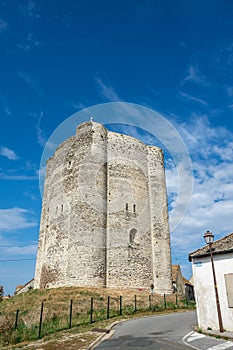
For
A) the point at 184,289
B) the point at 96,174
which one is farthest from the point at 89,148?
the point at 184,289

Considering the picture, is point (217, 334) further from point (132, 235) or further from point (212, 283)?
point (132, 235)

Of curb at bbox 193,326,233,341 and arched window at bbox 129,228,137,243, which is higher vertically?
arched window at bbox 129,228,137,243

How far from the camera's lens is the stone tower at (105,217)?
23.1 m

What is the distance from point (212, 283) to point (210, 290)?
0.83ft

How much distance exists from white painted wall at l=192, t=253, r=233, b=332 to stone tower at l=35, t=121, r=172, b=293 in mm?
13041

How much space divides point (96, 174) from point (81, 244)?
240 inches

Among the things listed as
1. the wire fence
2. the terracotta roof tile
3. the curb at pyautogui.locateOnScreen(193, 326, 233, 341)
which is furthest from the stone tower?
the curb at pyautogui.locateOnScreen(193, 326, 233, 341)

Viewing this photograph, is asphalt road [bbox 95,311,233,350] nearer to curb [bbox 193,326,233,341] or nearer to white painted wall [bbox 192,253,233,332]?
curb [bbox 193,326,233,341]

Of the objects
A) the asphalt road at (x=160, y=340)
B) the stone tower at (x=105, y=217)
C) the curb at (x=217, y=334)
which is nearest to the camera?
the asphalt road at (x=160, y=340)

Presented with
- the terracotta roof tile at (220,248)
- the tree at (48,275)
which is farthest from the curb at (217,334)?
the tree at (48,275)

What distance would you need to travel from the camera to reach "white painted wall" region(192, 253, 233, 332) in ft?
31.0

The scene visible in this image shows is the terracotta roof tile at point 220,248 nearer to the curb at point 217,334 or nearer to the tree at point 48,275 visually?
the curb at point 217,334

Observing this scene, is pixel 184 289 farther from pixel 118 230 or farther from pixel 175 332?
pixel 175 332

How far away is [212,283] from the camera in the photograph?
10.0 metres
